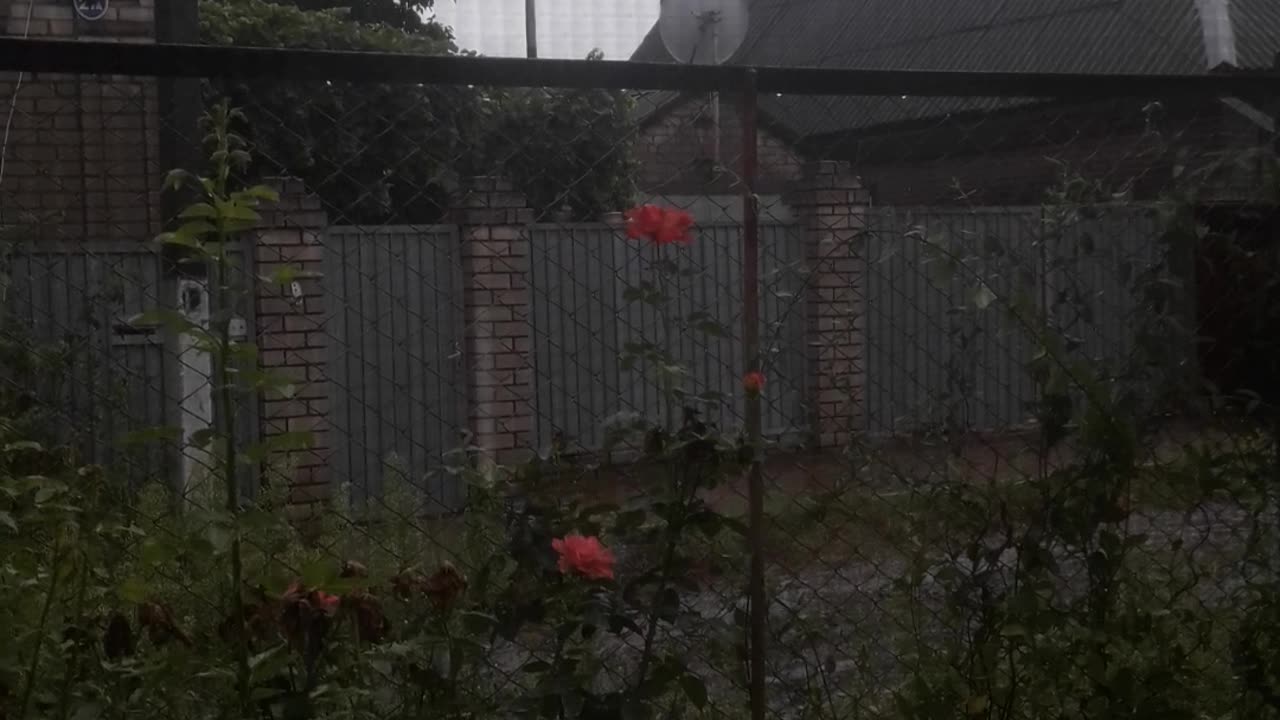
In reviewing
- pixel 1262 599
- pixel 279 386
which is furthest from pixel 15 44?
pixel 1262 599

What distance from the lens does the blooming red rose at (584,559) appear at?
6.70 feet

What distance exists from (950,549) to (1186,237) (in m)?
0.84

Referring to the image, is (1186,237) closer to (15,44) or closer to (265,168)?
(15,44)

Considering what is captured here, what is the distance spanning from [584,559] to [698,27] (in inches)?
167

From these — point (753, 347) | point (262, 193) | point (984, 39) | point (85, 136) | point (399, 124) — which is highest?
point (984, 39)

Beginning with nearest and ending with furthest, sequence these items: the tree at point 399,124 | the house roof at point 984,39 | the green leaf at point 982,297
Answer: the green leaf at point 982,297 → the tree at point 399,124 → the house roof at point 984,39

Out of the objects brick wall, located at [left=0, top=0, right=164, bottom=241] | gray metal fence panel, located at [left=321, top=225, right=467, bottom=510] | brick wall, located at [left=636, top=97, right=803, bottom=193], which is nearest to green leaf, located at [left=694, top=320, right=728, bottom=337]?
brick wall, located at [left=636, top=97, right=803, bottom=193]

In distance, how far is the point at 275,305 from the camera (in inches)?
236

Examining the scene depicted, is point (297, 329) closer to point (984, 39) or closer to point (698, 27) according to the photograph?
point (698, 27)

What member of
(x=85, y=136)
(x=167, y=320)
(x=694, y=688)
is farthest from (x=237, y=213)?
(x=85, y=136)

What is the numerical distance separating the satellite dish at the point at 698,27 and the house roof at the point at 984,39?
433cm

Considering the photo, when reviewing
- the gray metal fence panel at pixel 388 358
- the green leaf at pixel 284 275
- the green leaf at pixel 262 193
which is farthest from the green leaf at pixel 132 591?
the gray metal fence panel at pixel 388 358

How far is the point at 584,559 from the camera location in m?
2.04

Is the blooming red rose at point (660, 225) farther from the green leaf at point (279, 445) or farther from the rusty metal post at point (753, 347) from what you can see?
the green leaf at point (279, 445)
